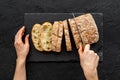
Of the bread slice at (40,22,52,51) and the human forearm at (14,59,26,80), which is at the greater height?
the bread slice at (40,22,52,51)

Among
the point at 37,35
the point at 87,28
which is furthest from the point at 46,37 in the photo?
the point at 87,28

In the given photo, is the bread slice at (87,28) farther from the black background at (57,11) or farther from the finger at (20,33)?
the finger at (20,33)

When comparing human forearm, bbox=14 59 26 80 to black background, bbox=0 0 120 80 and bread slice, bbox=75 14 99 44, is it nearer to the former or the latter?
black background, bbox=0 0 120 80

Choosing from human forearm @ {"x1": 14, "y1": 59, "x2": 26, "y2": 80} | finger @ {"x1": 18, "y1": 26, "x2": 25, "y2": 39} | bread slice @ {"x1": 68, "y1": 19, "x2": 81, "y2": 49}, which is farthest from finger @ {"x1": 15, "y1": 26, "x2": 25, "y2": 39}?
bread slice @ {"x1": 68, "y1": 19, "x2": 81, "y2": 49}

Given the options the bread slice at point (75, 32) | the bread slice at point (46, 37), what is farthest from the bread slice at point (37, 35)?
the bread slice at point (75, 32)

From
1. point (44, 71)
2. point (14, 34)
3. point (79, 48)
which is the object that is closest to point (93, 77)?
point (79, 48)

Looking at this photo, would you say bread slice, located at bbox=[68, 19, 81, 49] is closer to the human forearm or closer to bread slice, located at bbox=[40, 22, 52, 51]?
bread slice, located at bbox=[40, 22, 52, 51]

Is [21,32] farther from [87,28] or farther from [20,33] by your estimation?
[87,28]

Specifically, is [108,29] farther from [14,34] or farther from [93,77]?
[14,34]
